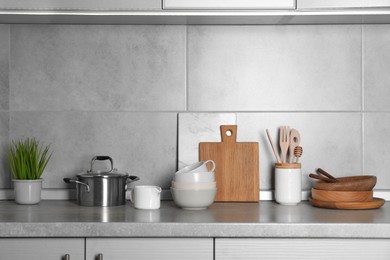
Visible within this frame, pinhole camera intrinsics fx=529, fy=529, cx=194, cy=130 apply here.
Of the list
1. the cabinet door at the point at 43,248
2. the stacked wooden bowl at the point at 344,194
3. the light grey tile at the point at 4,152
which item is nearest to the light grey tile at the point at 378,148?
the stacked wooden bowl at the point at 344,194

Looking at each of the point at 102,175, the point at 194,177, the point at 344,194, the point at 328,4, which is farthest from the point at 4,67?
the point at 344,194

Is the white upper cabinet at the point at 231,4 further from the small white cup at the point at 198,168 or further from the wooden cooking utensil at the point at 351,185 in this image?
the wooden cooking utensil at the point at 351,185

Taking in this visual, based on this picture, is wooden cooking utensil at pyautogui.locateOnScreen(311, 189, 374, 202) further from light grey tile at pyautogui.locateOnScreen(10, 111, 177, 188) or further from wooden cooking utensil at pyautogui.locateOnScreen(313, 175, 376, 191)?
light grey tile at pyautogui.locateOnScreen(10, 111, 177, 188)

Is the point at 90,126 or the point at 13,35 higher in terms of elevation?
the point at 13,35

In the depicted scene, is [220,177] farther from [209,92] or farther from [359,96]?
[359,96]

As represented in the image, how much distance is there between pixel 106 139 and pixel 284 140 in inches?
30.8

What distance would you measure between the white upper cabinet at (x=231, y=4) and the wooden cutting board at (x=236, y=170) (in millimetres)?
572

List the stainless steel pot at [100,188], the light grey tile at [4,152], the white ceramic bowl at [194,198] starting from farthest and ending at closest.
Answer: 1. the light grey tile at [4,152]
2. the stainless steel pot at [100,188]
3. the white ceramic bowl at [194,198]

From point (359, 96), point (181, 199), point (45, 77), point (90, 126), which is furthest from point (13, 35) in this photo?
point (359, 96)

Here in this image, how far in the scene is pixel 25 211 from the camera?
1949 mm

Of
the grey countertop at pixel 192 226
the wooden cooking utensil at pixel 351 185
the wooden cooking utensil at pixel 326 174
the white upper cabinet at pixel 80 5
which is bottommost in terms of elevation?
the grey countertop at pixel 192 226

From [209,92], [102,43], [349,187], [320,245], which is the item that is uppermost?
[102,43]

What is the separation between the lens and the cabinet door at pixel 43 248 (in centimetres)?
170

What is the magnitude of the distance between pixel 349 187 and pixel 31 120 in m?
1.38
